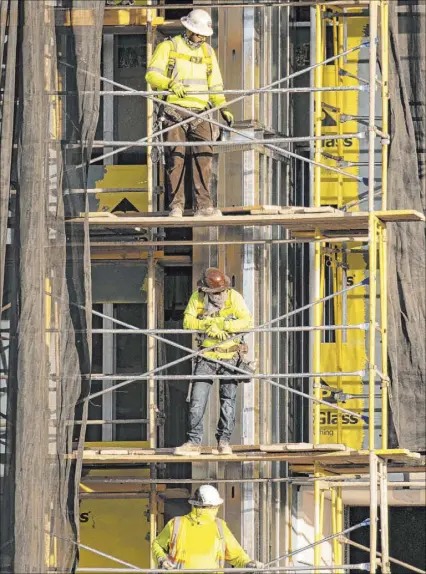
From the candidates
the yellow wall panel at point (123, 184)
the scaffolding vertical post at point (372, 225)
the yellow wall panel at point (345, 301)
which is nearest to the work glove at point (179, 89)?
the scaffolding vertical post at point (372, 225)

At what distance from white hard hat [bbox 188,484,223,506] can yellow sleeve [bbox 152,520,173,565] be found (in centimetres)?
33

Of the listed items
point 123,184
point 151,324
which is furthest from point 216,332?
point 123,184

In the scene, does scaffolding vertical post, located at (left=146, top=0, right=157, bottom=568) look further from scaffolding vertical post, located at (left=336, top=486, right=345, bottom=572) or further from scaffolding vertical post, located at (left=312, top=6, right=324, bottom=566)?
scaffolding vertical post, located at (left=336, top=486, right=345, bottom=572)

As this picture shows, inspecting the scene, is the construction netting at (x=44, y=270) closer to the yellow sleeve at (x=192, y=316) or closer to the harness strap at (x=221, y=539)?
the yellow sleeve at (x=192, y=316)

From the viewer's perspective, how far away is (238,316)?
26.0m

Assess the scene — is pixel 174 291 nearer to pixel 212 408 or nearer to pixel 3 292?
pixel 212 408

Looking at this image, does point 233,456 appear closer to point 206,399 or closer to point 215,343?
point 206,399

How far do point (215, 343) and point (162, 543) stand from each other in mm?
2100

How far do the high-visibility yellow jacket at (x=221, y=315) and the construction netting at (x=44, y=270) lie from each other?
136cm

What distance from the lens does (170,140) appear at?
26312 millimetres

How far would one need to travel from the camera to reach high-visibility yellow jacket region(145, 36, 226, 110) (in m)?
26.3

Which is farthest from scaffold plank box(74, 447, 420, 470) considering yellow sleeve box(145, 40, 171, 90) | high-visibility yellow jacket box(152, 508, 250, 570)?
yellow sleeve box(145, 40, 171, 90)

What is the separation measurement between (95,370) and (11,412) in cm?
404

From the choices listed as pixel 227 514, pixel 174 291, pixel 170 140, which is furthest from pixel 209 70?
pixel 227 514
